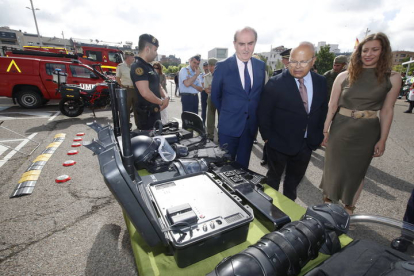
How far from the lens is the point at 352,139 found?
87.2 inches

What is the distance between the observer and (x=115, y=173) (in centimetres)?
93

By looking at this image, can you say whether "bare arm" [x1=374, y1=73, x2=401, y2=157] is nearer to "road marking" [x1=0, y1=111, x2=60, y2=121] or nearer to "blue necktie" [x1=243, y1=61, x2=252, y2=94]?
"blue necktie" [x1=243, y1=61, x2=252, y2=94]

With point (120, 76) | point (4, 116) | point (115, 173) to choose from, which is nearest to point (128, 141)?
point (115, 173)

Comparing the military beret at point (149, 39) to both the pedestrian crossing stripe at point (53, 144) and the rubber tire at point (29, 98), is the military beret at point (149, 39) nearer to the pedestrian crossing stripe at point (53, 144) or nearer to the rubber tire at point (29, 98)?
the pedestrian crossing stripe at point (53, 144)

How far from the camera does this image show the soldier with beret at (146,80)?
8.90 ft

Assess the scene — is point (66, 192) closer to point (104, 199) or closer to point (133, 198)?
point (104, 199)

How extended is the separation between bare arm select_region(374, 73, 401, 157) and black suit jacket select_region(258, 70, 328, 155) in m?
0.61

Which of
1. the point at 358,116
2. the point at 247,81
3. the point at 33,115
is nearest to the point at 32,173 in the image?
the point at 247,81

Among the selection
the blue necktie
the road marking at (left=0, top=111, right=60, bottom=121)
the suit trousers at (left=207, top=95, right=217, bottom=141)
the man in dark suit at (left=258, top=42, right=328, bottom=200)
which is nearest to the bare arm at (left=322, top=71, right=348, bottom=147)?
the man in dark suit at (left=258, top=42, right=328, bottom=200)

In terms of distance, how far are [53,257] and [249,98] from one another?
8.44 ft

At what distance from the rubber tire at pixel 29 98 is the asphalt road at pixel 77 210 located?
14.6ft

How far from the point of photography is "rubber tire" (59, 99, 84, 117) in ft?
22.8

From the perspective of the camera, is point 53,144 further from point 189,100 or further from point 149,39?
point 149,39

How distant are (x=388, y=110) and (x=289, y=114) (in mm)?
1074
